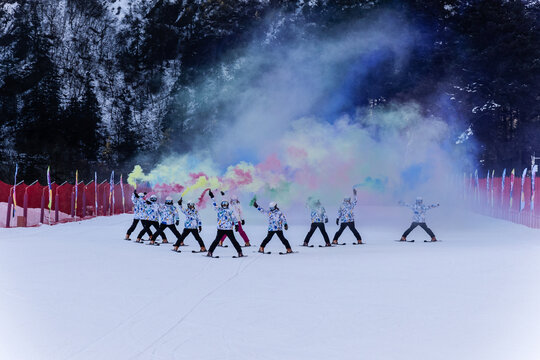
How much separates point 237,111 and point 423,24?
25131 mm

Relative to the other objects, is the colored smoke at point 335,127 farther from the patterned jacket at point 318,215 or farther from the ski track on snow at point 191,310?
the ski track on snow at point 191,310

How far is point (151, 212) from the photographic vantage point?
894 inches

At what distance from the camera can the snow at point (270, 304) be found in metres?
8.15

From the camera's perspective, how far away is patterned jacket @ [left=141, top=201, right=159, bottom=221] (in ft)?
74.1

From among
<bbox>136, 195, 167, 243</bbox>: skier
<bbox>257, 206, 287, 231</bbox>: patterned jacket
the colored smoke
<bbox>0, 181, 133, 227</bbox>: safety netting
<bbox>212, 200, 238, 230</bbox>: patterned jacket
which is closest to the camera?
<bbox>212, 200, 238, 230</bbox>: patterned jacket

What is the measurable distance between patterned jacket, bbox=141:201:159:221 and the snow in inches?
68.6

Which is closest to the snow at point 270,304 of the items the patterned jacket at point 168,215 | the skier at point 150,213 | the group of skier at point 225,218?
the group of skier at point 225,218

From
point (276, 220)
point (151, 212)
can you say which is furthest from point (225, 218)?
point (151, 212)

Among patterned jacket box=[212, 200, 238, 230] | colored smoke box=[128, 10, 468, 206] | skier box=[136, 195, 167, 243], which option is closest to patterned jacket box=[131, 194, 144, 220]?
skier box=[136, 195, 167, 243]

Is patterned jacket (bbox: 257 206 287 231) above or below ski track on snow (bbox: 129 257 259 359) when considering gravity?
above

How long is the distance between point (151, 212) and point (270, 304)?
12.3m

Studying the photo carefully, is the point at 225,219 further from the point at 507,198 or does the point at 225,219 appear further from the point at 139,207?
the point at 507,198

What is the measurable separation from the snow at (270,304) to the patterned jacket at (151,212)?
1.74 meters

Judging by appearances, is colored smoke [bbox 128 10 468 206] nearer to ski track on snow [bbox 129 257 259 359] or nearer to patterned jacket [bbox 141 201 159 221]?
patterned jacket [bbox 141 201 159 221]
